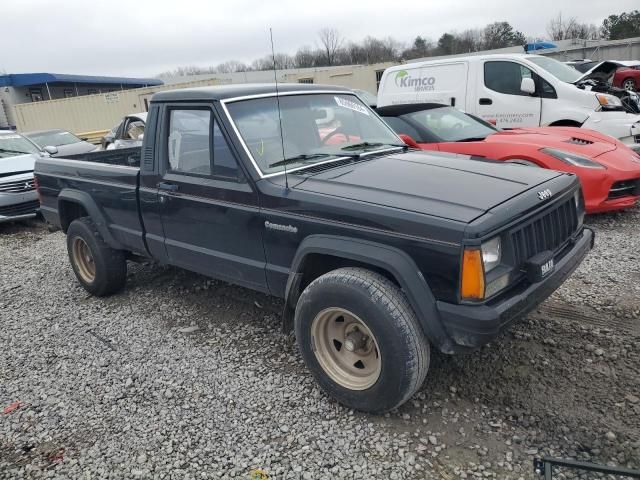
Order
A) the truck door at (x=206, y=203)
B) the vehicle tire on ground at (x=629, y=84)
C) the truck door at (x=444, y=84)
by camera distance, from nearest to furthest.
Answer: the truck door at (x=206, y=203)
the truck door at (x=444, y=84)
the vehicle tire on ground at (x=629, y=84)

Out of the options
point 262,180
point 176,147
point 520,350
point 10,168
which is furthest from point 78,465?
point 10,168

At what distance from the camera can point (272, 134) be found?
3.55m

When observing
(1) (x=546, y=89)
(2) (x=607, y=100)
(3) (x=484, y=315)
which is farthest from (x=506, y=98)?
(3) (x=484, y=315)

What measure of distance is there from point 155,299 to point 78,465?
87.9 inches

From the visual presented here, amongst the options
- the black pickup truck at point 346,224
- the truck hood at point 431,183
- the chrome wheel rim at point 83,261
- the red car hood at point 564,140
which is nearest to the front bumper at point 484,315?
the black pickup truck at point 346,224

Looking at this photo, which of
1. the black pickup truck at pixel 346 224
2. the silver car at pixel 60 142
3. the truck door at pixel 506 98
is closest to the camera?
the black pickup truck at pixel 346 224

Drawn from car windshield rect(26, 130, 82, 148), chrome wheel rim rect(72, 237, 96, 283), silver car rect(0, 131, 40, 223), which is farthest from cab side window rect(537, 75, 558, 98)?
car windshield rect(26, 130, 82, 148)

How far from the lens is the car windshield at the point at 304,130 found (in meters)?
3.43

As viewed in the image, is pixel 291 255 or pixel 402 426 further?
pixel 291 255

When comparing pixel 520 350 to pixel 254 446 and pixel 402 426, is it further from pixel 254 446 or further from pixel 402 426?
pixel 254 446

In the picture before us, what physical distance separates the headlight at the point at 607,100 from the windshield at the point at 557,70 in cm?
70

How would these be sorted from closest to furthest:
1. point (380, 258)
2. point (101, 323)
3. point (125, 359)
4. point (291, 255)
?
point (380, 258), point (291, 255), point (125, 359), point (101, 323)

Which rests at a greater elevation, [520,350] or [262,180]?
[262,180]

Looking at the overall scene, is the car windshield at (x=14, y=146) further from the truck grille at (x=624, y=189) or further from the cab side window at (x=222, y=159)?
the truck grille at (x=624, y=189)
